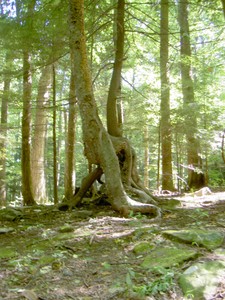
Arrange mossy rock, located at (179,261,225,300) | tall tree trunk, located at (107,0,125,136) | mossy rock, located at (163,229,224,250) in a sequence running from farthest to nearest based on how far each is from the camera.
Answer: tall tree trunk, located at (107,0,125,136) → mossy rock, located at (163,229,224,250) → mossy rock, located at (179,261,225,300)

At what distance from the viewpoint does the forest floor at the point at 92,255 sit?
270 centimetres

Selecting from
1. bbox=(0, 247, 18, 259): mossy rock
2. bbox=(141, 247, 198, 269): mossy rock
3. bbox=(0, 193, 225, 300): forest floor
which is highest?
bbox=(141, 247, 198, 269): mossy rock

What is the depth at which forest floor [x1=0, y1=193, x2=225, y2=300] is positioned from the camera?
2.70 meters

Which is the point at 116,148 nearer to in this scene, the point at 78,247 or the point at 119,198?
the point at 119,198

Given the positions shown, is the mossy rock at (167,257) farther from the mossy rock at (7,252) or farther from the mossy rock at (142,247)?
the mossy rock at (7,252)

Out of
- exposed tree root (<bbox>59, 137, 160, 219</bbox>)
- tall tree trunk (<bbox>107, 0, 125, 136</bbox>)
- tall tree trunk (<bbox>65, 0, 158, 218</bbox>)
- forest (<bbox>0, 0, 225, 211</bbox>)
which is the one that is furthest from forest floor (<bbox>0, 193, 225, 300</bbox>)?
tall tree trunk (<bbox>107, 0, 125, 136</bbox>)

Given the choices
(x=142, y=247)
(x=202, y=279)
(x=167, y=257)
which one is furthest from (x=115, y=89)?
(x=202, y=279)

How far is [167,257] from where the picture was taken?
3.31 metres

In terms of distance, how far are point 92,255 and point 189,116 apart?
6456mm

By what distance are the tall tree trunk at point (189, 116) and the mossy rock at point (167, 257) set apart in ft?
19.7

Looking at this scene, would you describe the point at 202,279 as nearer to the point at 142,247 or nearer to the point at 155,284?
the point at 155,284

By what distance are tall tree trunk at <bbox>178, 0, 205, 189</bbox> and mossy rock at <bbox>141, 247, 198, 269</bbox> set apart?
5.99 metres

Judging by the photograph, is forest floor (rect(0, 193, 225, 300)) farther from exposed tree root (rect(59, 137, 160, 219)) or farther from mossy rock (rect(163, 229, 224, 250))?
exposed tree root (rect(59, 137, 160, 219))

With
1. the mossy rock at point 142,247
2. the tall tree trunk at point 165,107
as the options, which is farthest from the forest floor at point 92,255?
the tall tree trunk at point 165,107
